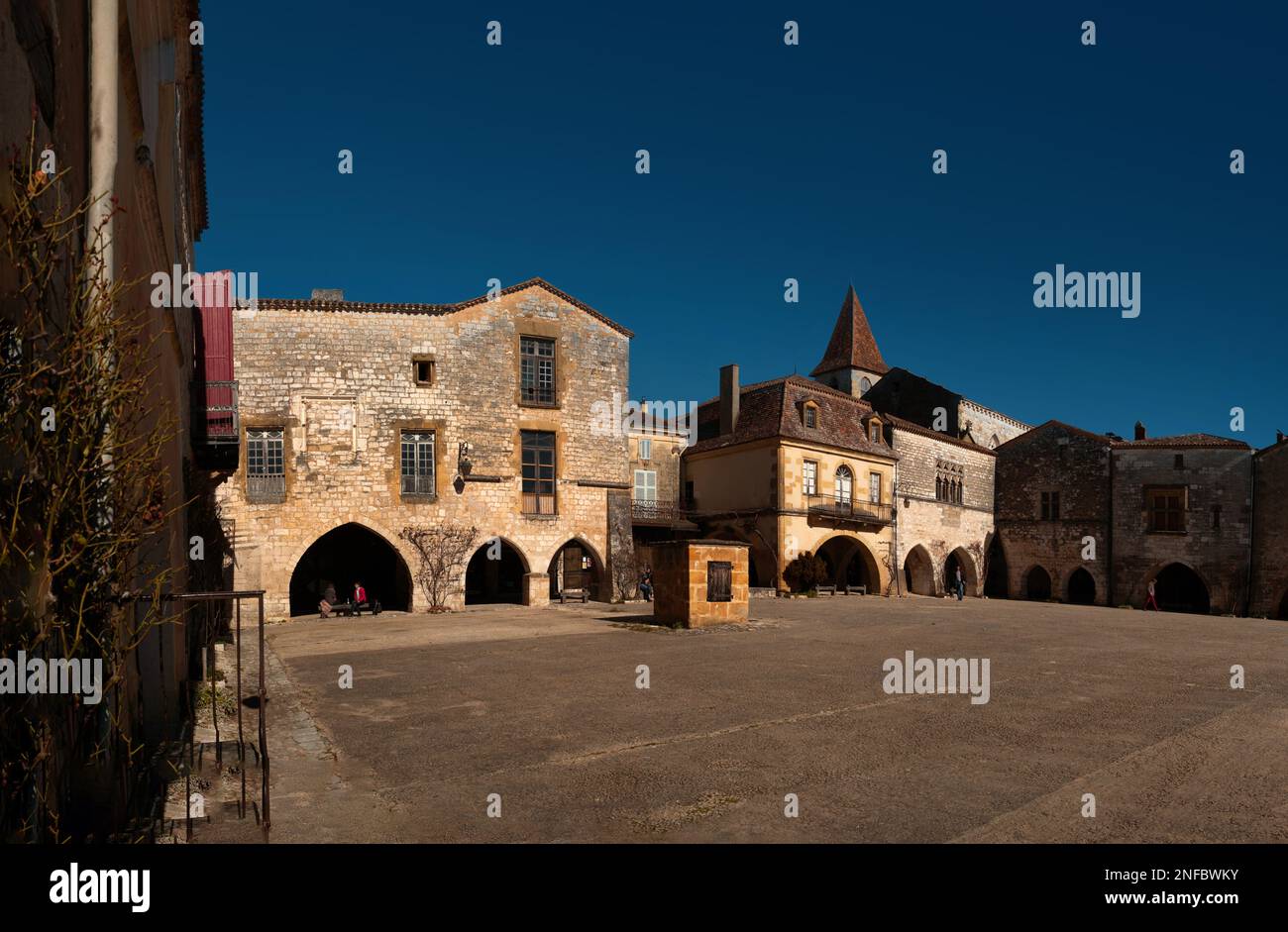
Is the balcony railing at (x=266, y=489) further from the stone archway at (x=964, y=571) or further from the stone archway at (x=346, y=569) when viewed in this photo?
the stone archway at (x=964, y=571)

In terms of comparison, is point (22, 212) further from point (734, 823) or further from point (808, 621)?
point (808, 621)

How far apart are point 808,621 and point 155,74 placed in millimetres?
16611

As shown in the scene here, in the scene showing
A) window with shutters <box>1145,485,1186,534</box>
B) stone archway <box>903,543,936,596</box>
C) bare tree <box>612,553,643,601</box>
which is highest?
window with shutters <box>1145,485,1186,534</box>

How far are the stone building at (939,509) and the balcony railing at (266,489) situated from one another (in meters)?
24.1

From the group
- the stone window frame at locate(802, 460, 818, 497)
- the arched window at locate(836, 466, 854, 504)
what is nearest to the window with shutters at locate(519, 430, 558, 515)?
the stone window frame at locate(802, 460, 818, 497)

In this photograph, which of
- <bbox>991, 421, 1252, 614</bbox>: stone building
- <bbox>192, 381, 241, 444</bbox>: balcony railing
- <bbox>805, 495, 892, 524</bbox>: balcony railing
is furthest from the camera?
<bbox>991, 421, 1252, 614</bbox>: stone building

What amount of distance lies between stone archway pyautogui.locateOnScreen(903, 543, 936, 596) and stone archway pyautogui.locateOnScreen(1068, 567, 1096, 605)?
6538 millimetres

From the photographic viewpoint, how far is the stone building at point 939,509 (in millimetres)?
35094

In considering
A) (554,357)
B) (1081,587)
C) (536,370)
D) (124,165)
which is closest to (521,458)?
(536,370)

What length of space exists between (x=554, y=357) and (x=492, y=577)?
9.35 metres

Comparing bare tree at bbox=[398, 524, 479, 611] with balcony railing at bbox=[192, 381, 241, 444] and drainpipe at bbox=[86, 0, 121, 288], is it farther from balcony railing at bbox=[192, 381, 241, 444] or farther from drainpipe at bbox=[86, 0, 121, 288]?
drainpipe at bbox=[86, 0, 121, 288]

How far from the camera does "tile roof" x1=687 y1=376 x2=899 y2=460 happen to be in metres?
31.1

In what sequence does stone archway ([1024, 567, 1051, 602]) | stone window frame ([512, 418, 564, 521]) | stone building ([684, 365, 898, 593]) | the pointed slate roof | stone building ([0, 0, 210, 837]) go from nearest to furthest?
stone building ([0, 0, 210, 837]) → stone window frame ([512, 418, 564, 521]) → stone building ([684, 365, 898, 593]) → stone archway ([1024, 567, 1051, 602]) → the pointed slate roof
